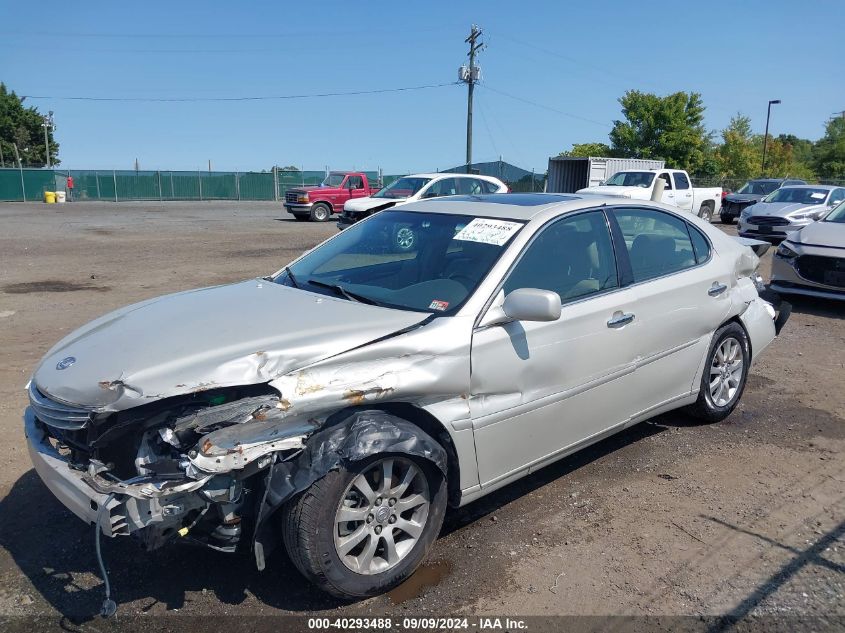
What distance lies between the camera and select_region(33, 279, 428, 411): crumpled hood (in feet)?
9.61

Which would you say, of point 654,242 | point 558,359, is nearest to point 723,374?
point 654,242

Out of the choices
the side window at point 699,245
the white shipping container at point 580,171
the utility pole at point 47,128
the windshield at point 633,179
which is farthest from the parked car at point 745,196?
the utility pole at point 47,128

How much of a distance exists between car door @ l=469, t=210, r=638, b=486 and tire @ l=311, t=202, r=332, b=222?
2378cm

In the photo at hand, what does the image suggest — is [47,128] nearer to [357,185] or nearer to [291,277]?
[357,185]

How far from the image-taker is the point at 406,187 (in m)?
20.3

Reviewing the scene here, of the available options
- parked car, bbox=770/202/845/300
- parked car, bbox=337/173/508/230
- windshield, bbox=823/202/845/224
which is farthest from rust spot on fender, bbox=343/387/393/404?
parked car, bbox=337/173/508/230

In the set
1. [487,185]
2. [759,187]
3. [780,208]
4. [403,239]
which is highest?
[403,239]

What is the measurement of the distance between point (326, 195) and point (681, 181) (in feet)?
42.8

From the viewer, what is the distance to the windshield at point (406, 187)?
19969 mm

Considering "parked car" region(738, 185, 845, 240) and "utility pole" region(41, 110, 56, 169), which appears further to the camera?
"utility pole" region(41, 110, 56, 169)

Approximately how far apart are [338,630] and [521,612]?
2.60 ft

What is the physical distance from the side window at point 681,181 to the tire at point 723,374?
61.6ft

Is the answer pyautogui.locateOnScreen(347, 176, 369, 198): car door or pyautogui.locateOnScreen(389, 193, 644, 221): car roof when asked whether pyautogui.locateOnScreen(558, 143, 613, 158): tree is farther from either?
pyautogui.locateOnScreen(389, 193, 644, 221): car roof

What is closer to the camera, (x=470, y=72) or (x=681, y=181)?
(x=681, y=181)
